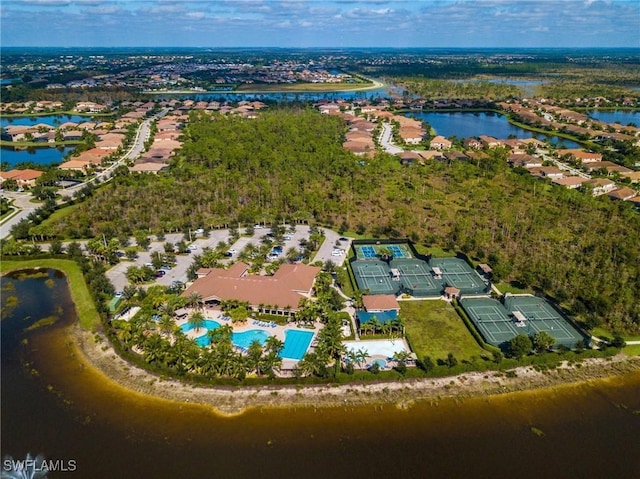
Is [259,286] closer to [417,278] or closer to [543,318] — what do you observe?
[417,278]

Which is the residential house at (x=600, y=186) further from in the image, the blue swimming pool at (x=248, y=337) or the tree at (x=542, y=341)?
the blue swimming pool at (x=248, y=337)

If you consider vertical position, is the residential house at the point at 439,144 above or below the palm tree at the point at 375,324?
above

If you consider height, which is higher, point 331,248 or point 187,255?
point 331,248

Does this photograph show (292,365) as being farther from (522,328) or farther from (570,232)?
(570,232)

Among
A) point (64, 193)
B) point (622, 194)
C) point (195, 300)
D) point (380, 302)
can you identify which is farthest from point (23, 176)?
point (622, 194)

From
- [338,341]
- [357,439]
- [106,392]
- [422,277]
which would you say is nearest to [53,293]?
[106,392]

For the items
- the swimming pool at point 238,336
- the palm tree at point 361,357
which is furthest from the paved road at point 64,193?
the palm tree at point 361,357

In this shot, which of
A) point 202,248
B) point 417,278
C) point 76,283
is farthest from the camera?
point 202,248
